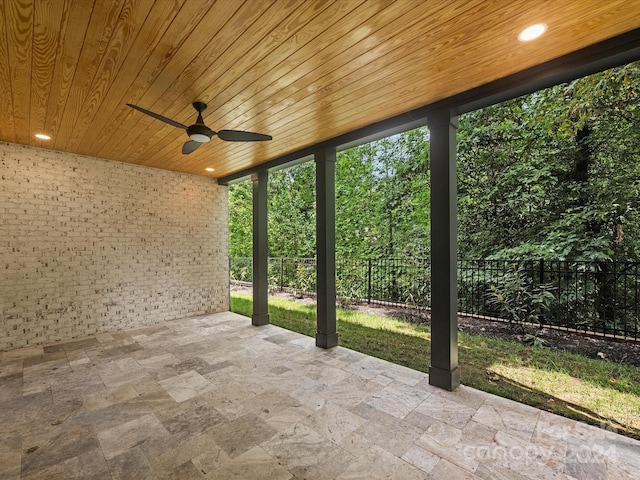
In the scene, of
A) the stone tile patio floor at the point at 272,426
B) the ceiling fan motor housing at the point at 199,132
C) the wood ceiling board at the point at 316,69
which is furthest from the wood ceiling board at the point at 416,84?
the stone tile patio floor at the point at 272,426

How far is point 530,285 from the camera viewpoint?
16.3 ft

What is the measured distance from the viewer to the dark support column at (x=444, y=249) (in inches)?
106

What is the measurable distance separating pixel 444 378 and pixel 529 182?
4.50 meters

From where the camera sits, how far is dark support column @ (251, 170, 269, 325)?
195 inches

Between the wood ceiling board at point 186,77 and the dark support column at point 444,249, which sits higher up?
the wood ceiling board at point 186,77

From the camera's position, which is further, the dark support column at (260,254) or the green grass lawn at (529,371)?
the dark support column at (260,254)

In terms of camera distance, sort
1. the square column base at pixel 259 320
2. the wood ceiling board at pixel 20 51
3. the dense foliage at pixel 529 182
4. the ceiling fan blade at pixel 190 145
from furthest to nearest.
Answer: the square column base at pixel 259 320, the dense foliage at pixel 529 182, the ceiling fan blade at pixel 190 145, the wood ceiling board at pixel 20 51

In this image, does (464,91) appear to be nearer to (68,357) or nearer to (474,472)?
(474,472)

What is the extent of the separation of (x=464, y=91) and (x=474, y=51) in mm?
578

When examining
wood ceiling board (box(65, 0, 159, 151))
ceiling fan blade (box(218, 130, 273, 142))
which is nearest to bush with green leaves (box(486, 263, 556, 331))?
ceiling fan blade (box(218, 130, 273, 142))

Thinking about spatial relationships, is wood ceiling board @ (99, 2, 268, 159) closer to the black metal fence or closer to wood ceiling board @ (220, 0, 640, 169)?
wood ceiling board @ (220, 0, 640, 169)

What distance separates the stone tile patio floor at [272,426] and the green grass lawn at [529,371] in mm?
263

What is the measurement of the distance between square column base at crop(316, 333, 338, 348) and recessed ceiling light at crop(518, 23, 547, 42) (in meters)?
3.45

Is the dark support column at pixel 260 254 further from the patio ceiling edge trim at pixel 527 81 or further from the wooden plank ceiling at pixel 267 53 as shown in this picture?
the patio ceiling edge trim at pixel 527 81
